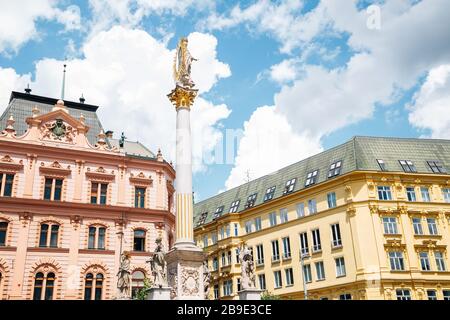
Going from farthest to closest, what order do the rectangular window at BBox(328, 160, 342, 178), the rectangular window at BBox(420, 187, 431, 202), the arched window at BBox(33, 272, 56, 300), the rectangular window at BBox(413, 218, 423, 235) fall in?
the rectangular window at BBox(328, 160, 342, 178)
the rectangular window at BBox(420, 187, 431, 202)
the rectangular window at BBox(413, 218, 423, 235)
the arched window at BBox(33, 272, 56, 300)

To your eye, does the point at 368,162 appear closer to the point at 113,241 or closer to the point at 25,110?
the point at 113,241

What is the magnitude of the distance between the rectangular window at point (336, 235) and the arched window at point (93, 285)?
2349 centimetres

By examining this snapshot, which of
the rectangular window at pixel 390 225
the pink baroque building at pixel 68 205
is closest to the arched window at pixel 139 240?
the pink baroque building at pixel 68 205

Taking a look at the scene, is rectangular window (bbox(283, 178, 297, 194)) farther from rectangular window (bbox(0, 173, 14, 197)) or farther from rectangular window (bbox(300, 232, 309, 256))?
rectangular window (bbox(0, 173, 14, 197))

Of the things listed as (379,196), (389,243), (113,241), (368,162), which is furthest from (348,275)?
(113,241)

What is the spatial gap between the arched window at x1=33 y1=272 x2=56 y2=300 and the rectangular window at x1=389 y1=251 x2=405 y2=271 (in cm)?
3145

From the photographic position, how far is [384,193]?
48.3 metres

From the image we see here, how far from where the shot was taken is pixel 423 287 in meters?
44.5

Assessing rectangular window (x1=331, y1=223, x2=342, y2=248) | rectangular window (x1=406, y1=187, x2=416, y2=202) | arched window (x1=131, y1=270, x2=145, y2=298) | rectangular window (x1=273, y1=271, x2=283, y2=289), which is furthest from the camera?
rectangular window (x1=273, y1=271, x2=283, y2=289)

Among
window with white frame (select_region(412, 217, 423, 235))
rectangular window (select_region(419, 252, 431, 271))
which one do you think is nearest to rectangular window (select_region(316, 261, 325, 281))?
rectangular window (select_region(419, 252, 431, 271))

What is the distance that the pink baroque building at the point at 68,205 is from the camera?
39.8 metres

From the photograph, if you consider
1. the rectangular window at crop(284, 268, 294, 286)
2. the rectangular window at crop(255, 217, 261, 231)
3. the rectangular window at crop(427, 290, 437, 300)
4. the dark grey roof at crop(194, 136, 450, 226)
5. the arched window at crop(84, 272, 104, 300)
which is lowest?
the rectangular window at crop(427, 290, 437, 300)

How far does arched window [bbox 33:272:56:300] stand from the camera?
39344mm

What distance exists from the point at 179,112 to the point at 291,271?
29.4 meters
